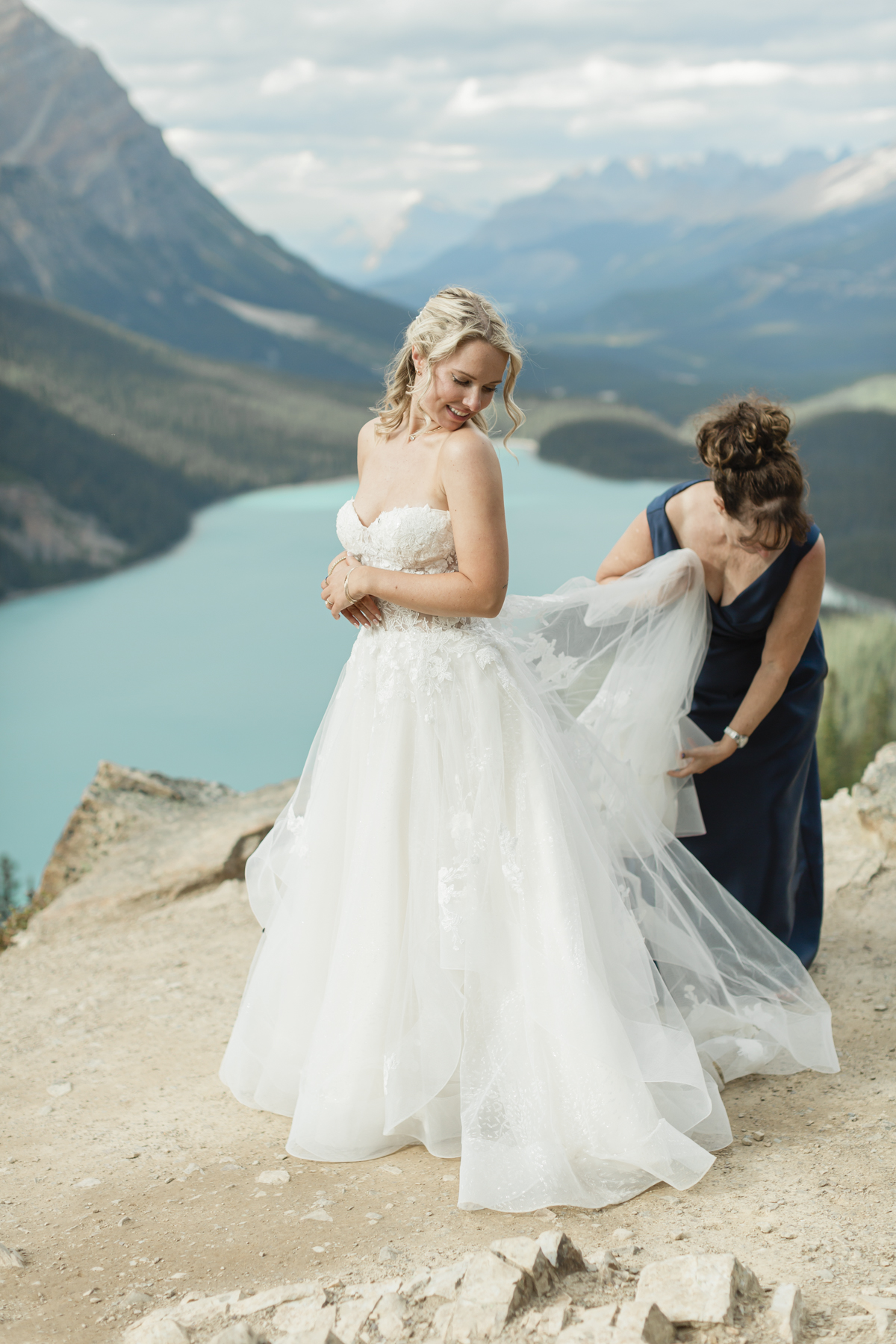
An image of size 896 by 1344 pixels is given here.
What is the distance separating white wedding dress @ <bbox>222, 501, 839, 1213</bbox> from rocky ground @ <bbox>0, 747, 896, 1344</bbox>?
4.1 inches

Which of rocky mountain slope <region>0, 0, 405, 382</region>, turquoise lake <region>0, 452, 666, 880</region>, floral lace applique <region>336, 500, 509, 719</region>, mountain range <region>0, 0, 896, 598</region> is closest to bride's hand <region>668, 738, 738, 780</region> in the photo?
floral lace applique <region>336, 500, 509, 719</region>

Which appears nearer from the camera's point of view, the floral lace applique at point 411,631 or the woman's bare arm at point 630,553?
the floral lace applique at point 411,631

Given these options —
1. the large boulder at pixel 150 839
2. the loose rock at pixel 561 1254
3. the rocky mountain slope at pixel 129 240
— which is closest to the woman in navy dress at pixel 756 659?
the loose rock at pixel 561 1254

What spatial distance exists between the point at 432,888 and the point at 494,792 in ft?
0.89

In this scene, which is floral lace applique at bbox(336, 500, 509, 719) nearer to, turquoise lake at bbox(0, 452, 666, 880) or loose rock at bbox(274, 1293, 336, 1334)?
loose rock at bbox(274, 1293, 336, 1334)

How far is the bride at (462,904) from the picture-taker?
2.14 meters

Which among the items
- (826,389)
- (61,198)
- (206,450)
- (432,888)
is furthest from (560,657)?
(61,198)

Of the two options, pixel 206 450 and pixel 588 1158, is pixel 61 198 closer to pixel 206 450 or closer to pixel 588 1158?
pixel 206 450

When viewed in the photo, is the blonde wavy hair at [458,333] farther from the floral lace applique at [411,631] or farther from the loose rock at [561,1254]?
the loose rock at [561,1254]

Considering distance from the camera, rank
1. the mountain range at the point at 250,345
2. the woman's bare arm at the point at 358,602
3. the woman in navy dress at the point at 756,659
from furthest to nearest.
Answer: the mountain range at the point at 250,345, the woman in navy dress at the point at 756,659, the woman's bare arm at the point at 358,602

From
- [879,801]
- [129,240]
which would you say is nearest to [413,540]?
[879,801]

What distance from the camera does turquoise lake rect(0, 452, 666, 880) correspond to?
39.4ft

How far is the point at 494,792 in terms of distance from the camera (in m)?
2.29

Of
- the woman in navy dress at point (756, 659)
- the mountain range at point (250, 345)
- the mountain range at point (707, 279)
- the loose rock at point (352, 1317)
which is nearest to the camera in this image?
the loose rock at point (352, 1317)
